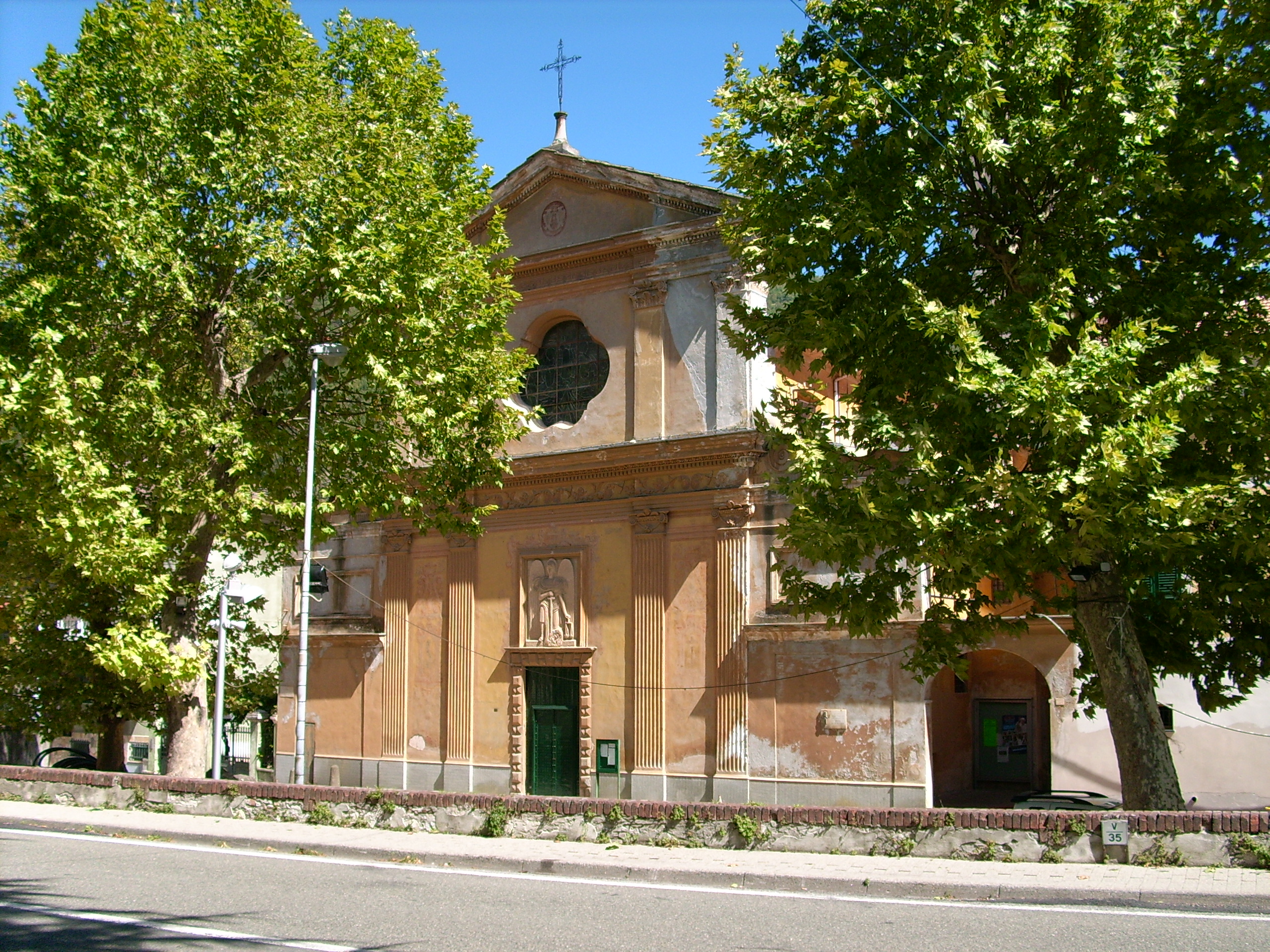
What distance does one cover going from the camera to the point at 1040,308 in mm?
11156

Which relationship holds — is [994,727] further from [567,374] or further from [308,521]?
[308,521]

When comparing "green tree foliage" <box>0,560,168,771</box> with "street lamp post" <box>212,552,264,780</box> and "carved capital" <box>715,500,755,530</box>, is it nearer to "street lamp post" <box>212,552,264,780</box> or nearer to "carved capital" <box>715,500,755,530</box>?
"street lamp post" <box>212,552,264,780</box>

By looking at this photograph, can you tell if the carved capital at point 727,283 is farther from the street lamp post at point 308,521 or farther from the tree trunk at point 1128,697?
the tree trunk at point 1128,697

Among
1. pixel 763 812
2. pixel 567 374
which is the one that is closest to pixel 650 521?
pixel 567 374

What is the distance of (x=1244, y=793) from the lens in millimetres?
18281

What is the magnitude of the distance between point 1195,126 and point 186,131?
13.0m

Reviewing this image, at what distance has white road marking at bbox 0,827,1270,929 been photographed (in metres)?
9.25

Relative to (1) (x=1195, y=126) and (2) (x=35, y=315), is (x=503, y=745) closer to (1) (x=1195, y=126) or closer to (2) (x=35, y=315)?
(2) (x=35, y=315)

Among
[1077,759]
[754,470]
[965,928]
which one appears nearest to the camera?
[965,928]

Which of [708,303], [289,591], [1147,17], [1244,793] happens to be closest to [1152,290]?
[1147,17]

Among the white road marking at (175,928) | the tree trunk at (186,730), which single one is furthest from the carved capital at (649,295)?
the white road marking at (175,928)

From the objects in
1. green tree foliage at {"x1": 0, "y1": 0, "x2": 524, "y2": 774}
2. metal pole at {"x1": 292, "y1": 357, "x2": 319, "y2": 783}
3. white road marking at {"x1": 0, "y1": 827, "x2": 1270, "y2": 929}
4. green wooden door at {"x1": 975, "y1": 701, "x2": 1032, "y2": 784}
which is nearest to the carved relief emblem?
green tree foliage at {"x1": 0, "y1": 0, "x2": 524, "y2": 774}

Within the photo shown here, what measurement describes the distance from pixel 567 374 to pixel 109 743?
457 inches

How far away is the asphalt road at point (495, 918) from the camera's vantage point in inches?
314
